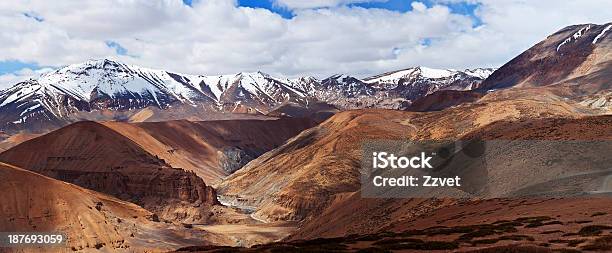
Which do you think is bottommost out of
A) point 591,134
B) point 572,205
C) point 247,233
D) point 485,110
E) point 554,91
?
point 247,233

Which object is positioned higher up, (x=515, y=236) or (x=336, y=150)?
(x=336, y=150)

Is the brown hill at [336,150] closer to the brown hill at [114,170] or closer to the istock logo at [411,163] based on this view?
the istock logo at [411,163]

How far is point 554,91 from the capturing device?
189250 mm

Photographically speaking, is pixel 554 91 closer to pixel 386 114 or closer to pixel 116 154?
pixel 386 114

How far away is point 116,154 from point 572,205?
127 m

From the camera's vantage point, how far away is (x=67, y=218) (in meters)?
83.1

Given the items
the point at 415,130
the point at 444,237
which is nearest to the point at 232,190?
the point at 415,130
